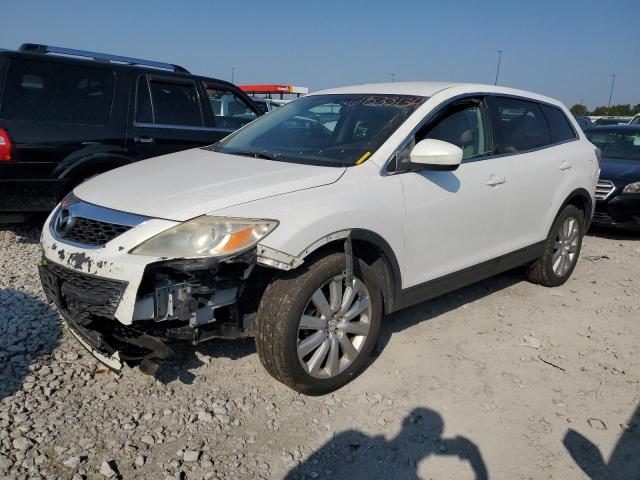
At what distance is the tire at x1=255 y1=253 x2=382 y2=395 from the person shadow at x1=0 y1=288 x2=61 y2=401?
1.44m

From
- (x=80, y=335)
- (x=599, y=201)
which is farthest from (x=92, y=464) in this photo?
(x=599, y=201)

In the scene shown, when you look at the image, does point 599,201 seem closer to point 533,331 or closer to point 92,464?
point 533,331

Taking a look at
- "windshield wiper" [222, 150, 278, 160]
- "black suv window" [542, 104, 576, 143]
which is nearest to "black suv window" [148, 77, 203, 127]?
"windshield wiper" [222, 150, 278, 160]

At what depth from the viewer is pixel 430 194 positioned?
11.0ft

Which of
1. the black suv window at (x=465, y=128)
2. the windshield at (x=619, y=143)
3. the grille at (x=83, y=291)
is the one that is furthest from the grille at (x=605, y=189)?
the grille at (x=83, y=291)

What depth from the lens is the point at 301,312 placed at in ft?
9.02

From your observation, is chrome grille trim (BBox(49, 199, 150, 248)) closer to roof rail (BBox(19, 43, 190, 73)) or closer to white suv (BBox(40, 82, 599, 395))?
white suv (BBox(40, 82, 599, 395))

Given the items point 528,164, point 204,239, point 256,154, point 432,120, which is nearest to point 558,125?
point 528,164

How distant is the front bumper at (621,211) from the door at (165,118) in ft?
16.7

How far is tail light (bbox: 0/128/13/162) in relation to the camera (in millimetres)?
4590

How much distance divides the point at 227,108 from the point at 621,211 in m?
5.25

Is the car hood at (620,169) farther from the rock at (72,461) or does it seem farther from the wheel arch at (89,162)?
the rock at (72,461)

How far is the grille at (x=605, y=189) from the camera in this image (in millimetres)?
7023

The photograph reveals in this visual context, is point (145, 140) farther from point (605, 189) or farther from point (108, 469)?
point (605, 189)
